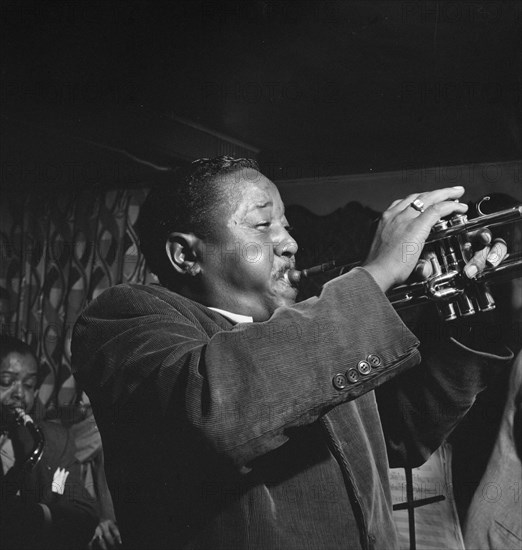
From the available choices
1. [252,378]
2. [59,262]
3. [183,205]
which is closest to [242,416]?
[252,378]

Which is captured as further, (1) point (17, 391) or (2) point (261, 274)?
(1) point (17, 391)

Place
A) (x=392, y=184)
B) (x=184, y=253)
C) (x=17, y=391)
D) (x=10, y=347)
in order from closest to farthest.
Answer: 1. (x=184, y=253)
2. (x=17, y=391)
3. (x=10, y=347)
4. (x=392, y=184)

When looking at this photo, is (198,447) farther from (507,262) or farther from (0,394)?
(0,394)

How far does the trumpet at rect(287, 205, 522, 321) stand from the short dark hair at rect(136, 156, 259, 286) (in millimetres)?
239

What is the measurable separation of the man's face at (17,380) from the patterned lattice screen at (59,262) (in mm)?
677

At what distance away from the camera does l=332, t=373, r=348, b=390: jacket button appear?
Result: 3.03 ft

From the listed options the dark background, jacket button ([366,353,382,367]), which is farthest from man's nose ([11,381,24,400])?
jacket button ([366,353,382,367])

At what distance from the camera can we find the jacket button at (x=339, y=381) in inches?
36.4

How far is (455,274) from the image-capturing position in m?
1.41

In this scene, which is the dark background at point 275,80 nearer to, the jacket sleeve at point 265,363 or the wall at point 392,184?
the wall at point 392,184

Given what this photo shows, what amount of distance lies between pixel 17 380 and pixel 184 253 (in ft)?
9.62

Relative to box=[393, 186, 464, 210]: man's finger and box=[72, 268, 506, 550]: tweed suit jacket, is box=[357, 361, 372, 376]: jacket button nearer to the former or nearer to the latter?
box=[72, 268, 506, 550]: tweed suit jacket

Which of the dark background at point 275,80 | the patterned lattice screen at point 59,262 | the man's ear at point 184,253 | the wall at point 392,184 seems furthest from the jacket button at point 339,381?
the patterned lattice screen at point 59,262

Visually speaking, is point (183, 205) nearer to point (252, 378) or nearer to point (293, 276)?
point (293, 276)
